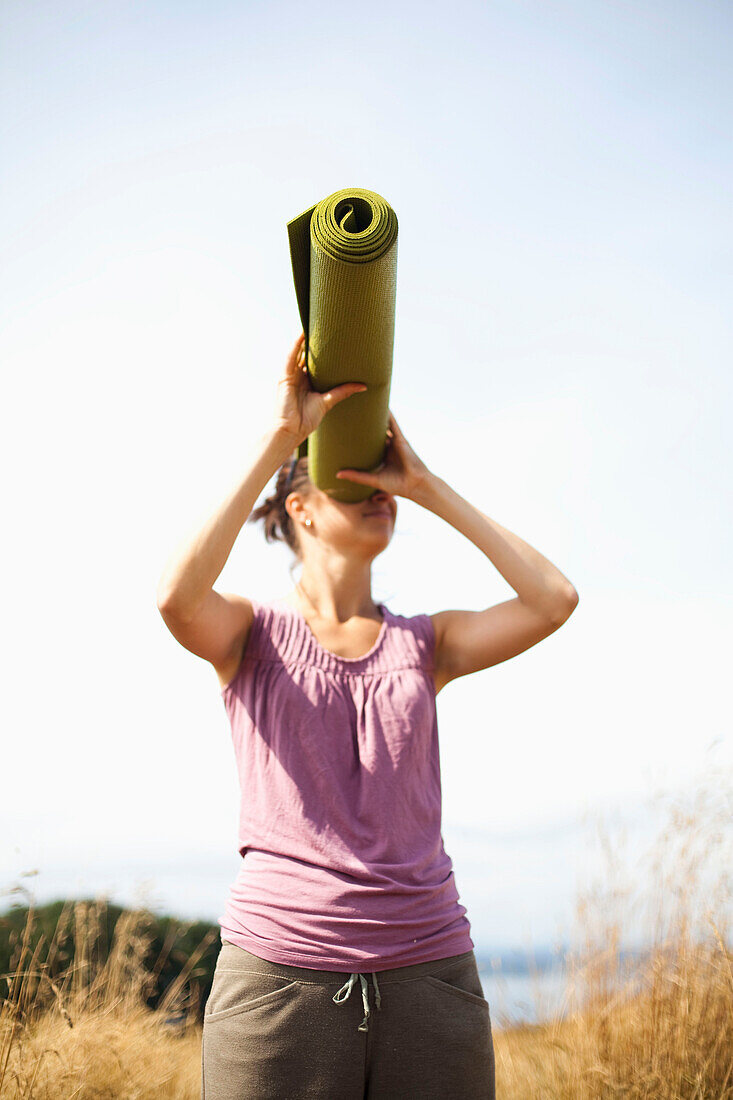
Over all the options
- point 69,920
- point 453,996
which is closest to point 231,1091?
point 453,996

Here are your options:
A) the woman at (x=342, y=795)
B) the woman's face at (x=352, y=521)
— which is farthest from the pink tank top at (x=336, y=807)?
the woman's face at (x=352, y=521)

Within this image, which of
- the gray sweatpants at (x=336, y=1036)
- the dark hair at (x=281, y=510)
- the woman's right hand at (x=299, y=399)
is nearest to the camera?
the gray sweatpants at (x=336, y=1036)

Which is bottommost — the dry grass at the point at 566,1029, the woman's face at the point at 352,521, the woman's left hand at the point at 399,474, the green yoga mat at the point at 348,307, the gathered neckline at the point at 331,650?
the dry grass at the point at 566,1029

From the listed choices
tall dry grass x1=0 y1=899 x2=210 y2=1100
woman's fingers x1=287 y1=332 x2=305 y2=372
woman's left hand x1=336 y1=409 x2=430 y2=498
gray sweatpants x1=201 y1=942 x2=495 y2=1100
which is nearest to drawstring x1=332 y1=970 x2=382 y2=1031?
gray sweatpants x1=201 y1=942 x2=495 y2=1100

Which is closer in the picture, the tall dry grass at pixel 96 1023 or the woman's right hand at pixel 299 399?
the woman's right hand at pixel 299 399

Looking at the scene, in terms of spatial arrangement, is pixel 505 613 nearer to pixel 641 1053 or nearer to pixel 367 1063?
pixel 367 1063

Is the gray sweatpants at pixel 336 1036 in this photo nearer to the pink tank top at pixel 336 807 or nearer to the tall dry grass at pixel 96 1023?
the pink tank top at pixel 336 807

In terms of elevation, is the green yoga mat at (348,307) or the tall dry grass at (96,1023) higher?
the green yoga mat at (348,307)

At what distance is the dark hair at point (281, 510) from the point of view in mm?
2221

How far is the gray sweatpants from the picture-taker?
1379mm

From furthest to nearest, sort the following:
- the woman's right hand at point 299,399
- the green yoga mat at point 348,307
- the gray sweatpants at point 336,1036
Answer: the woman's right hand at point 299,399 < the green yoga mat at point 348,307 < the gray sweatpants at point 336,1036

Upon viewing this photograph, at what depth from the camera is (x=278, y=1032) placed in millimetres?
1381

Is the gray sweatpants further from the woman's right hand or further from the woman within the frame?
the woman's right hand

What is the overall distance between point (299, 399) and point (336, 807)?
85cm
